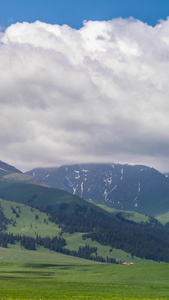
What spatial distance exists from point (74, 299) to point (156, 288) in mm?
48188

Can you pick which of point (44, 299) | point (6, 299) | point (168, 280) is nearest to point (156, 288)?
point (168, 280)

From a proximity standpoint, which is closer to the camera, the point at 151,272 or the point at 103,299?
the point at 103,299

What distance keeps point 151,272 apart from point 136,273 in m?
5.62

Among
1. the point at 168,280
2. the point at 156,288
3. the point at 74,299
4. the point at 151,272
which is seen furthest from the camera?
the point at 151,272

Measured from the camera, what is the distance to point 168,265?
605ft

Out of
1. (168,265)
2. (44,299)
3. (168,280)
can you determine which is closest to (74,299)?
(44,299)

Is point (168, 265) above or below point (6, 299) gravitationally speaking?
above

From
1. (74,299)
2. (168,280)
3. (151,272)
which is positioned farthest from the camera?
(151,272)

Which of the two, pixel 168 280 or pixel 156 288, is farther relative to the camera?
pixel 168 280

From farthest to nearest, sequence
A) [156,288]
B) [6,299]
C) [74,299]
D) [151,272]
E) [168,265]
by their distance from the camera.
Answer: [168,265] → [151,272] → [156,288] → [74,299] → [6,299]

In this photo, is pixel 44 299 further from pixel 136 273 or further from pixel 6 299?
pixel 136 273

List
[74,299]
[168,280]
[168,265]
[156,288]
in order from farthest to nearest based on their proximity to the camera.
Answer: [168,265]
[168,280]
[156,288]
[74,299]

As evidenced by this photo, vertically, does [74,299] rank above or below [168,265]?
below

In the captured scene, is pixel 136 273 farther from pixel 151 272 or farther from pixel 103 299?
pixel 103 299
